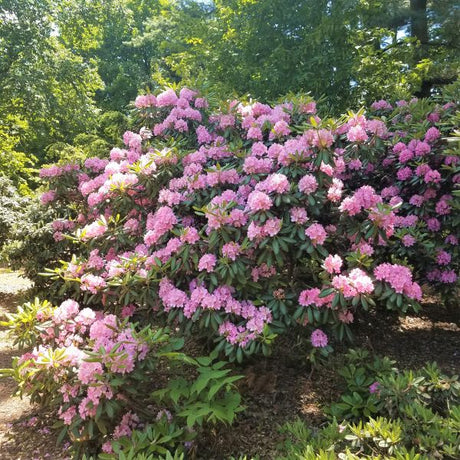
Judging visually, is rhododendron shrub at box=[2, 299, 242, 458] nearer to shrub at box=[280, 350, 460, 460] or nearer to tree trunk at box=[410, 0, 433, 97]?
shrub at box=[280, 350, 460, 460]

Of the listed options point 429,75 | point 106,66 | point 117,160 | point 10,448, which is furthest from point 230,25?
point 106,66

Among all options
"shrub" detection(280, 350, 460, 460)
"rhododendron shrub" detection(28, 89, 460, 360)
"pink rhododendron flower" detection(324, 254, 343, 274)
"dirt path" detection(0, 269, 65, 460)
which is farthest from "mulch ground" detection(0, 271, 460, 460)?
"pink rhododendron flower" detection(324, 254, 343, 274)

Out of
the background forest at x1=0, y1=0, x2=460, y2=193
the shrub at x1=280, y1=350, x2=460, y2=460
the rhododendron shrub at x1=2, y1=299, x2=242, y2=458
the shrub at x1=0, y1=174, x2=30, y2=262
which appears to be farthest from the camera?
the shrub at x1=0, y1=174, x2=30, y2=262

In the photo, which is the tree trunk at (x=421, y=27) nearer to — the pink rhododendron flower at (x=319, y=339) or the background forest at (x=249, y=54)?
the background forest at (x=249, y=54)

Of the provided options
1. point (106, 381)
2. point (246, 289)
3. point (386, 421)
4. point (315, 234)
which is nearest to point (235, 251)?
point (246, 289)

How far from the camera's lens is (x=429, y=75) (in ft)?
18.9

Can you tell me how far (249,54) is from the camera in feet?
18.8

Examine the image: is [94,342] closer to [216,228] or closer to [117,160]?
[216,228]

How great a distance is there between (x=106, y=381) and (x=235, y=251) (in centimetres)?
102

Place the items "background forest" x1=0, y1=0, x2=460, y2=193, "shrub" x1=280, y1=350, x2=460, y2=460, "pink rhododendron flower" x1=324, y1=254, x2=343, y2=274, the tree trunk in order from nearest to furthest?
1. "shrub" x1=280, y1=350, x2=460, y2=460
2. "pink rhododendron flower" x1=324, y1=254, x2=343, y2=274
3. "background forest" x1=0, y1=0, x2=460, y2=193
4. the tree trunk

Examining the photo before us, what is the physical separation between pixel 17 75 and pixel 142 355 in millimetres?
7286

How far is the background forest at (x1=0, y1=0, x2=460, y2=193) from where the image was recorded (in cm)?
512

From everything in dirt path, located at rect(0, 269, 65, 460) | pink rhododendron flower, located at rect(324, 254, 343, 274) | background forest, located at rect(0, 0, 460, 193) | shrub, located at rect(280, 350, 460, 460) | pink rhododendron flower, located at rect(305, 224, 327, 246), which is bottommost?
dirt path, located at rect(0, 269, 65, 460)

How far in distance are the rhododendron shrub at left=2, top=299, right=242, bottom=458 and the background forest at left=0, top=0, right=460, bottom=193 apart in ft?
8.14
